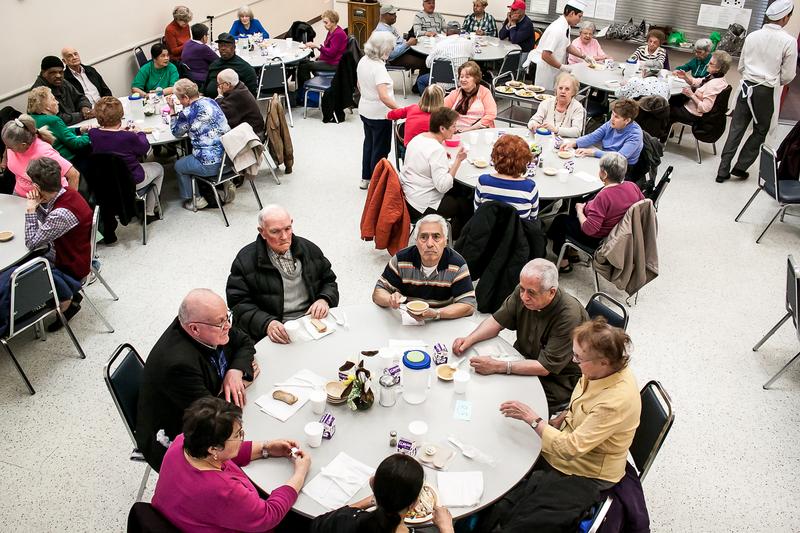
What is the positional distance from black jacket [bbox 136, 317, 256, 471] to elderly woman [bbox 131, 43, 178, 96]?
5656 millimetres

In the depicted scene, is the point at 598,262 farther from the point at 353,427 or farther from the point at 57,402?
the point at 57,402

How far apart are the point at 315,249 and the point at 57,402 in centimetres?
193

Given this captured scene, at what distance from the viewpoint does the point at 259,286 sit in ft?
11.3

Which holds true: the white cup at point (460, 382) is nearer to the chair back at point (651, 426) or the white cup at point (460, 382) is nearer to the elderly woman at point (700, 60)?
the chair back at point (651, 426)

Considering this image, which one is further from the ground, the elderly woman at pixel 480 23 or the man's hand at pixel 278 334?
the elderly woman at pixel 480 23

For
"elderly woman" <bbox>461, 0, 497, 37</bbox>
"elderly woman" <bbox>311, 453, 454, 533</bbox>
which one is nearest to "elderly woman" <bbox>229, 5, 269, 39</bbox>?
"elderly woman" <bbox>461, 0, 497, 37</bbox>

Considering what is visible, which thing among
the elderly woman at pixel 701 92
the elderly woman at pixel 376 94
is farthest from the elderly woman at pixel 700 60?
the elderly woman at pixel 376 94

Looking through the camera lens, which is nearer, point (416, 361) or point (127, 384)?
point (416, 361)

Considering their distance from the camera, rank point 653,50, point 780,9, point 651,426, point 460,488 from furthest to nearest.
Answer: point 653,50 → point 780,9 → point 651,426 → point 460,488

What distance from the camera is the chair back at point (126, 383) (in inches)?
108

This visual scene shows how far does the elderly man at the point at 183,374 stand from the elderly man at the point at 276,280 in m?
0.45

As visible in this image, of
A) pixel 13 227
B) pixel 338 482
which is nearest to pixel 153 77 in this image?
pixel 13 227

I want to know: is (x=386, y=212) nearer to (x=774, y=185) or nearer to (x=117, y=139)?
(x=117, y=139)

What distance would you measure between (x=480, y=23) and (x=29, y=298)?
335 inches
